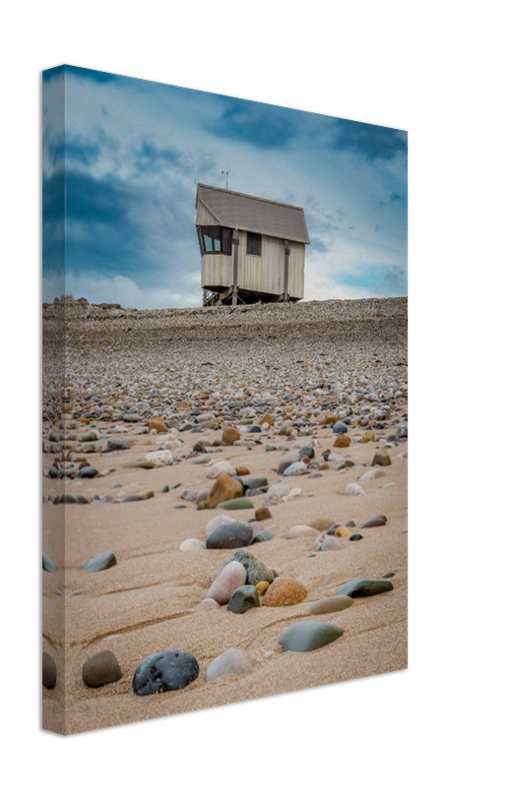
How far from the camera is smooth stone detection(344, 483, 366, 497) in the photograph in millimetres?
2559

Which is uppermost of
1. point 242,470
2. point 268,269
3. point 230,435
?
point 268,269

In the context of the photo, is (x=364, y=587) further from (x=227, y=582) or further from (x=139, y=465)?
(x=139, y=465)

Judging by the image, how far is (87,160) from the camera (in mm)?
1984

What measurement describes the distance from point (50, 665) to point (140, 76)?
6.47 ft

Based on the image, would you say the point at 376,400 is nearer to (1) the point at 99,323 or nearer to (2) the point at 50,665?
(1) the point at 99,323

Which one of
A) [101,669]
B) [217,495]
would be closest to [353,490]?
[217,495]

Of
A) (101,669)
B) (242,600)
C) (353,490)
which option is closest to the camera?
(101,669)

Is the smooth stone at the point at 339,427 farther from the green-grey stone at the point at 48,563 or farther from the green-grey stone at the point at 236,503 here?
the green-grey stone at the point at 48,563

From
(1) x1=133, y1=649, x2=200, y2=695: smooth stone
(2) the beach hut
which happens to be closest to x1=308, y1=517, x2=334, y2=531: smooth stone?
(1) x1=133, y1=649, x2=200, y2=695: smooth stone

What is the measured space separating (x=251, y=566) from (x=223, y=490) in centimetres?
30

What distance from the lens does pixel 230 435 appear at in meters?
2.30

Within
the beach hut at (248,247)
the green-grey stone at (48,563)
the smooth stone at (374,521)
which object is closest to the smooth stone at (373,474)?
the smooth stone at (374,521)

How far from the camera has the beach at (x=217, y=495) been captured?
1962mm

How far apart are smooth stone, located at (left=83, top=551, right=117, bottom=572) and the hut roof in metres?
1.20
